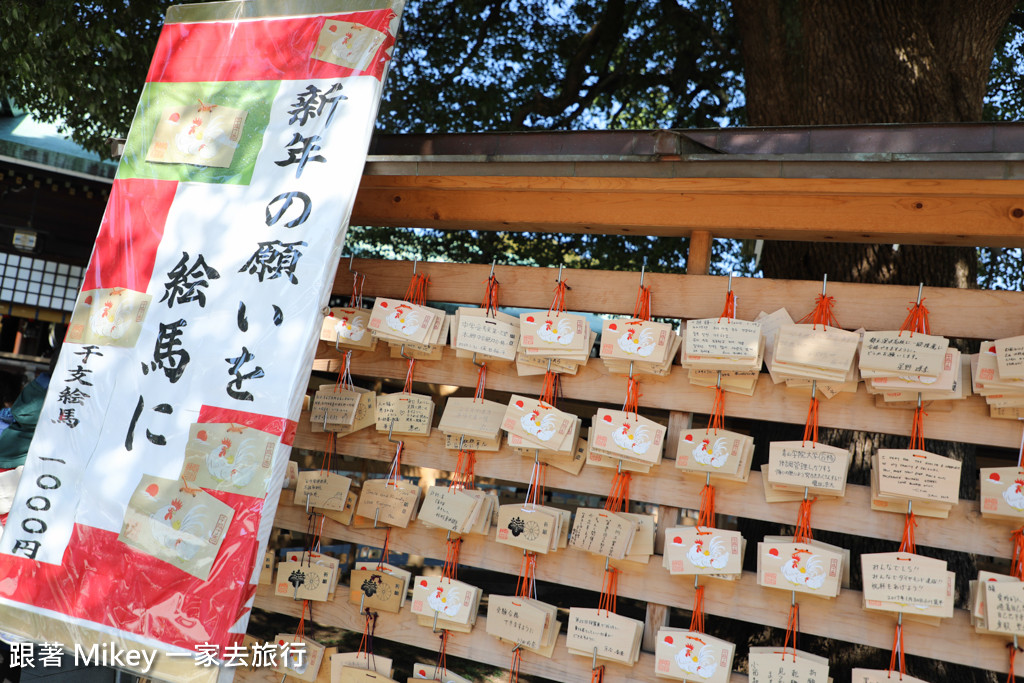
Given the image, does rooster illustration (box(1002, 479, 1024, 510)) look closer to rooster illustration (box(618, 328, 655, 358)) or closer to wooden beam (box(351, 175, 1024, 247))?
wooden beam (box(351, 175, 1024, 247))

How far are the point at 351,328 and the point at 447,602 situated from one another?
1.30 metres

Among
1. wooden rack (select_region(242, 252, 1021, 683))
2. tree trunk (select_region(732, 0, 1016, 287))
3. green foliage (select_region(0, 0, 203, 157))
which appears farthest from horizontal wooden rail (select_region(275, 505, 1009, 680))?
green foliage (select_region(0, 0, 203, 157))

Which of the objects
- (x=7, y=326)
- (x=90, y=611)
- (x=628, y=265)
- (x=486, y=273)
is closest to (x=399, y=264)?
(x=486, y=273)

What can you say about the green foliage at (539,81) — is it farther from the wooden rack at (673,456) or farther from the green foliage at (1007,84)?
the wooden rack at (673,456)

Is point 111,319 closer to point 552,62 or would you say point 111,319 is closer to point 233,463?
point 233,463

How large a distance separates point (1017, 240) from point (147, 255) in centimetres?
333

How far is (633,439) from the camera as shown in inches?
113

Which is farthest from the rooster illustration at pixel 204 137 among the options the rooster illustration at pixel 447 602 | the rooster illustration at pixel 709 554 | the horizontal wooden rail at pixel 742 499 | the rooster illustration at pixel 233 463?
the rooster illustration at pixel 709 554

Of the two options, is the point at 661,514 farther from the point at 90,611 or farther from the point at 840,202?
the point at 90,611

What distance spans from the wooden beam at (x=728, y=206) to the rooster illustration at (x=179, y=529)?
152 centimetres

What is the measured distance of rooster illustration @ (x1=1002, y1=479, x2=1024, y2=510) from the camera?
7.95ft

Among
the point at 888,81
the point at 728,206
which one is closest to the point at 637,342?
the point at 728,206

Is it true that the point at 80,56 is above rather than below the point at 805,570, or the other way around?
above

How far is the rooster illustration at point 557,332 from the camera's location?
3.03 meters
